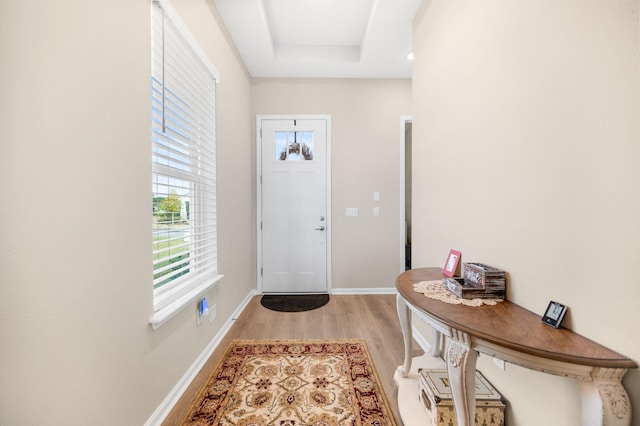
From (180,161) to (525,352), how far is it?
191cm

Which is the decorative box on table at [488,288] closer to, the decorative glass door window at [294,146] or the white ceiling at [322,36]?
the white ceiling at [322,36]

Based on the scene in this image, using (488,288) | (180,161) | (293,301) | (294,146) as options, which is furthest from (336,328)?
(294,146)

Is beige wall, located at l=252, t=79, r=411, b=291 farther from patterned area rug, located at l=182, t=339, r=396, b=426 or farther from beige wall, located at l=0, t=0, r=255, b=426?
beige wall, located at l=0, t=0, r=255, b=426

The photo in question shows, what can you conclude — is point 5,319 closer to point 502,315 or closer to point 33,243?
point 33,243

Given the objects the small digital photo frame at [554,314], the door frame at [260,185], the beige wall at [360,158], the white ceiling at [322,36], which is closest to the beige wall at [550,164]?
the small digital photo frame at [554,314]

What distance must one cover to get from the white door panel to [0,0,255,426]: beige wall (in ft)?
6.02

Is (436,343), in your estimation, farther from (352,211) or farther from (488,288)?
(352,211)

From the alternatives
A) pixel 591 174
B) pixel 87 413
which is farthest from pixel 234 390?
pixel 591 174

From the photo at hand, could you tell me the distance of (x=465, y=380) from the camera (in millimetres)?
885

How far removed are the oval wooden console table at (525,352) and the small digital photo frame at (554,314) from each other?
19 mm

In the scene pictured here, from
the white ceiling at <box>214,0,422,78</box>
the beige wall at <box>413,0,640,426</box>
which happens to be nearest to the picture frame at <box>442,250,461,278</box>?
the beige wall at <box>413,0,640,426</box>

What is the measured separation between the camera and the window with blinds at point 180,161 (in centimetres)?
140

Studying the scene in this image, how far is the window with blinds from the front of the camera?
140 centimetres

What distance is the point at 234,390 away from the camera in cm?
154
